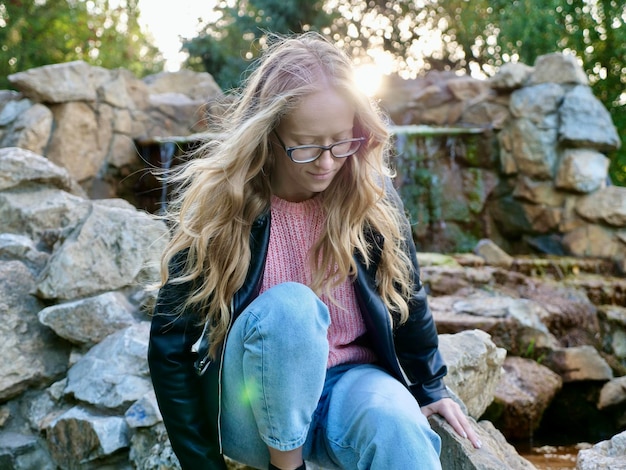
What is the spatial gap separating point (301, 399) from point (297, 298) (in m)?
0.23

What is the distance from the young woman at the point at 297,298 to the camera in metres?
1.45

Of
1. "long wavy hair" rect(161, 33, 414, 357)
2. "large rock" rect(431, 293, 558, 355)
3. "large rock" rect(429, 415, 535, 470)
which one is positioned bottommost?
"large rock" rect(431, 293, 558, 355)

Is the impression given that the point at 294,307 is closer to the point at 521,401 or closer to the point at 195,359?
the point at 195,359

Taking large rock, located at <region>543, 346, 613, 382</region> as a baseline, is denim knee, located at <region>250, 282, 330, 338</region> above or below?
above

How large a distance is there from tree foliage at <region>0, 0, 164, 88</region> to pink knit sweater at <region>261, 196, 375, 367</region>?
9.26m

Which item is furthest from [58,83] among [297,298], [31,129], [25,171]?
[297,298]

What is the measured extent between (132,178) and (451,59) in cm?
875

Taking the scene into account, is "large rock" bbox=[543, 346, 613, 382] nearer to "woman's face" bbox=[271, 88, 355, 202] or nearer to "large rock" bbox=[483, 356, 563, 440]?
"large rock" bbox=[483, 356, 563, 440]

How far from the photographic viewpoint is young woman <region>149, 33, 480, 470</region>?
145 centimetres

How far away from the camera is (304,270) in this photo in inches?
69.4

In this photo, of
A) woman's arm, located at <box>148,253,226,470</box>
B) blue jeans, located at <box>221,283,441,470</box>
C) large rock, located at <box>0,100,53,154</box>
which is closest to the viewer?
blue jeans, located at <box>221,283,441,470</box>

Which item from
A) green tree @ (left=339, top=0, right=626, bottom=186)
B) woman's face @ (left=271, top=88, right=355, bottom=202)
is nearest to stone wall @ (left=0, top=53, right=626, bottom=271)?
green tree @ (left=339, top=0, right=626, bottom=186)

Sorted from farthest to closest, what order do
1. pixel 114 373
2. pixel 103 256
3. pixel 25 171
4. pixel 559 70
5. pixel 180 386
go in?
1. pixel 559 70
2. pixel 25 171
3. pixel 103 256
4. pixel 114 373
5. pixel 180 386

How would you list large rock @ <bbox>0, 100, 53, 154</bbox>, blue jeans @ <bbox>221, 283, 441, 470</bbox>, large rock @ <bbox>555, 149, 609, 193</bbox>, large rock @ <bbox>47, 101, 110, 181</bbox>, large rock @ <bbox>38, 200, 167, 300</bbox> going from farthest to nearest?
1. large rock @ <bbox>555, 149, 609, 193</bbox>
2. large rock @ <bbox>47, 101, 110, 181</bbox>
3. large rock @ <bbox>0, 100, 53, 154</bbox>
4. large rock @ <bbox>38, 200, 167, 300</bbox>
5. blue jeans @ <bbox>221, 283, 441, 470</bbox>
